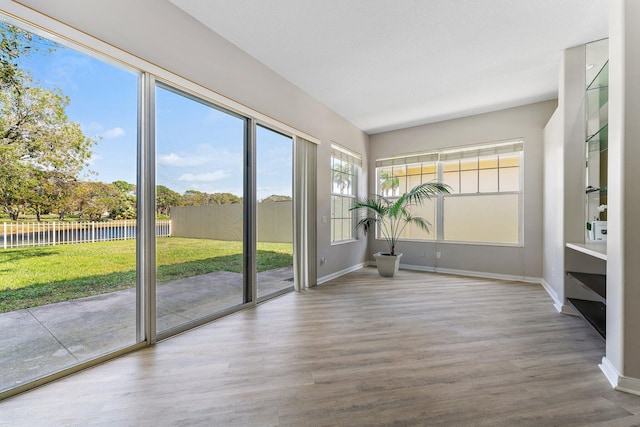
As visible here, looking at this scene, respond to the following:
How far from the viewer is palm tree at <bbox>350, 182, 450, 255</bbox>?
15.6 feet

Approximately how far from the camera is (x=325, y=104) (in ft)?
14.4

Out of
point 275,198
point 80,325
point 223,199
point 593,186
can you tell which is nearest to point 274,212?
point 275,198

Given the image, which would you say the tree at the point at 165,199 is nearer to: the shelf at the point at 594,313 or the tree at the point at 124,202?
the tree at the point at 124,202

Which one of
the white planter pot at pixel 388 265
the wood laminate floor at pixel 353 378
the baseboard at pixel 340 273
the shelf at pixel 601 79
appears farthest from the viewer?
the white planter pot at pixel 388 265

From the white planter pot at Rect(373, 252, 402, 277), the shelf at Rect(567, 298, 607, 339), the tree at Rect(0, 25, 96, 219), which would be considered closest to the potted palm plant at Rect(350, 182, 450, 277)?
the white planter pot at Rect(373, 252, 402, 277)

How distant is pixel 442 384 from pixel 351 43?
3.10 metres

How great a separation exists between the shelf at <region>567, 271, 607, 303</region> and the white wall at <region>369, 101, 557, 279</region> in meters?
1.62

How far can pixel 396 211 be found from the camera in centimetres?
473

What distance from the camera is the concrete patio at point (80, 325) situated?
5.36 ft

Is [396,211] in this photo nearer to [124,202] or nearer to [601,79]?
[601,79]

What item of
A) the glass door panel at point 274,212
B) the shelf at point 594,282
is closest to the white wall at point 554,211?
the shelf at point 594,282

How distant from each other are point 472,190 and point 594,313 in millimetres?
2859

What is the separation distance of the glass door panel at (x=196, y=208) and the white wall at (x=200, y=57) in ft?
0.92

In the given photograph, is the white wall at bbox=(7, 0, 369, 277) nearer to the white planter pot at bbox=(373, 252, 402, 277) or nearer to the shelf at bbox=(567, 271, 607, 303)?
the white planter pot at bbox=(373, 252, 402, 277)
